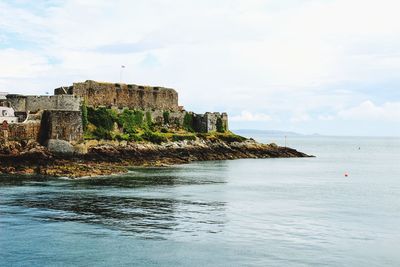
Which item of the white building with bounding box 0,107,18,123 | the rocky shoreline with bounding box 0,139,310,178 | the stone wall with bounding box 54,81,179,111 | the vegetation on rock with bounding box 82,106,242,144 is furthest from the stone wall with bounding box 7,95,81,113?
the stone wall with bounding box 54,81,179,111

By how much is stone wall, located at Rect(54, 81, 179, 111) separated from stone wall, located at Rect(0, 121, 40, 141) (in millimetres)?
12466

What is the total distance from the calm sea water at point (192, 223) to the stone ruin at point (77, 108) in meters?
12.1

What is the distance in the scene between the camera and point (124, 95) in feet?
251

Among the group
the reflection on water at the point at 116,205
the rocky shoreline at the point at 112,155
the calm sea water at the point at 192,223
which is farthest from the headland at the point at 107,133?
the calm sea water at the point at 192,223

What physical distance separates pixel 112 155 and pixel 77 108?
6.52 m

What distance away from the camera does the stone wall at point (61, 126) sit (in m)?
55.5

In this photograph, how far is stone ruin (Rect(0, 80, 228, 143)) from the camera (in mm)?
55344

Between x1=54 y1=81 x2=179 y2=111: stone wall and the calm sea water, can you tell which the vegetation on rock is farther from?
the calm sea water

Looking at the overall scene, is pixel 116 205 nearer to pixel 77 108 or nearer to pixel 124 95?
pixel 77 108

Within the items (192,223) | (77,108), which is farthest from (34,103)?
(192,223)

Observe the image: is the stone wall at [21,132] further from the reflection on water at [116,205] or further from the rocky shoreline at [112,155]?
the reflection on water at [116,205]

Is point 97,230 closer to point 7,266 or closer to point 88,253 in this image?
point 88,253

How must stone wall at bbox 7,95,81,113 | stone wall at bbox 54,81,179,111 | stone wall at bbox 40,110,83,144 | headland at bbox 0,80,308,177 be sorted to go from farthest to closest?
stone wall at bbox 54,81,179,111 → stone wall at bbox 7,95,81,113 → stone wall at bbox 40,110,83,144 → headland at bbox 0,80,308,177

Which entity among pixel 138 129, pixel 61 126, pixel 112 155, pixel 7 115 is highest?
pixel 7 115
